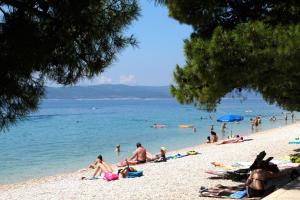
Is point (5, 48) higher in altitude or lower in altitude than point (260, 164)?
higher

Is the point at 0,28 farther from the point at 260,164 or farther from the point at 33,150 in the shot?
the point at 33,150

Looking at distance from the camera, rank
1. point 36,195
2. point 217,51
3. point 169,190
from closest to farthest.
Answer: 1. point 217,51
2. point 169,190
3. point 36,195

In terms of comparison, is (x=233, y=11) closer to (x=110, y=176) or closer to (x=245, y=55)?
(x=245, y=55)

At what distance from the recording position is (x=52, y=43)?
4094 mm

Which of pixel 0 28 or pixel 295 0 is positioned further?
pixel 295 0

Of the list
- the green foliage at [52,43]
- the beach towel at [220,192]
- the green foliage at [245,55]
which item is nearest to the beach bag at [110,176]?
the beach towel at [220,192]

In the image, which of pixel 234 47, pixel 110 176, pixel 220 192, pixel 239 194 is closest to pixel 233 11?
pixel 234 47

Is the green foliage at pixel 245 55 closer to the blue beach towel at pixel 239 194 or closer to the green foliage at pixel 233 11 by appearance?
the green foliage at pixel 233 11

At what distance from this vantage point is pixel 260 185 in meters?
9.72

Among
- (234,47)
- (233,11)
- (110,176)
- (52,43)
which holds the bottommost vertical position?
(110,176)

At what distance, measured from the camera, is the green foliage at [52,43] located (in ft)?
12.6

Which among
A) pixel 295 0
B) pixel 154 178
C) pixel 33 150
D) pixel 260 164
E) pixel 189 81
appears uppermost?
pixel 295 0

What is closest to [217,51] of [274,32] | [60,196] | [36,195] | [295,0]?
[274,32]

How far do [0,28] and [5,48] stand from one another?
16 cm
